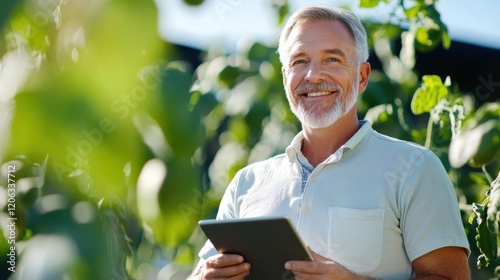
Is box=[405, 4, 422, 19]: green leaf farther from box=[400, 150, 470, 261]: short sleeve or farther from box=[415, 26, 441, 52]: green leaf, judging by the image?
box=[400, 150, 470, 261]: short sleeve

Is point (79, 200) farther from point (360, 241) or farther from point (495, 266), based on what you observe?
point (495, 266)

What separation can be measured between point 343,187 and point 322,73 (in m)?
0.27

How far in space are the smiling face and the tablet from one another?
428 millimetres

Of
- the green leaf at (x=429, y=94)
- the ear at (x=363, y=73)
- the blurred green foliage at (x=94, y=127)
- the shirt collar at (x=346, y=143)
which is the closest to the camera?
the blurred green foliage at (x=94, y=127)

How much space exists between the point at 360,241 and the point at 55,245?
4.55ft

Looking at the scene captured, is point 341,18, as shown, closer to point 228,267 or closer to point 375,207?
point 375,207

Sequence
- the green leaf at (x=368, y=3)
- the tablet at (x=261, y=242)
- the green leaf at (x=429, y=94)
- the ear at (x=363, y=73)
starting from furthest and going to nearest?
the green leaf at (x=368, y=3) < the green leaf at (x=429, y=94) < the ear at (x=363, y=73) < the tablet at (x=261, y=242)

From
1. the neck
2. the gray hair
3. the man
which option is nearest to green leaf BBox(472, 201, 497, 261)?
the man

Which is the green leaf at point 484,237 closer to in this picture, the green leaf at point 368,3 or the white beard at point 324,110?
the white beard at point 324,110

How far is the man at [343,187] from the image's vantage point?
1595 millimetres

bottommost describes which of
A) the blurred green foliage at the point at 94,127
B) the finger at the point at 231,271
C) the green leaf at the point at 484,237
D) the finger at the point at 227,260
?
the green leaf at the point at 484,237

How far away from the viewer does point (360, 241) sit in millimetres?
1647

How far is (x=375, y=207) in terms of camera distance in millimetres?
1655

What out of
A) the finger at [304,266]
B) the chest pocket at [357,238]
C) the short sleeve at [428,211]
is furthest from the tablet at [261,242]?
the short sleeve at [428,211]
